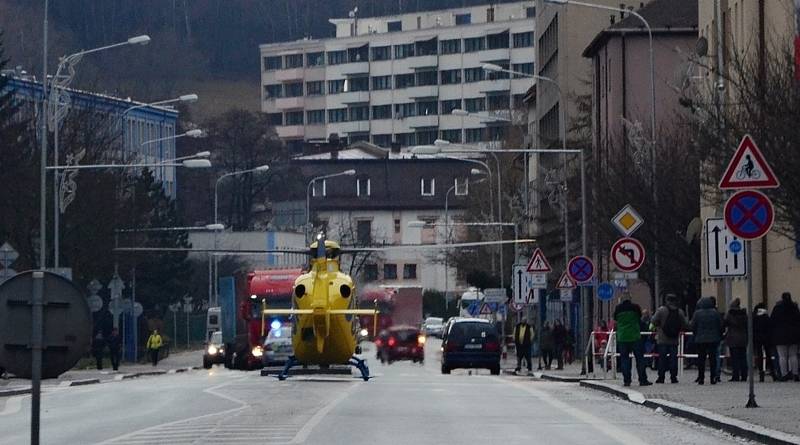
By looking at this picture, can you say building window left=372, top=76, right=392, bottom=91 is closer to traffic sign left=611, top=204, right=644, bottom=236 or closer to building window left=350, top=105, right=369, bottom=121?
building window left=350, top=105, right=369, bottom=121

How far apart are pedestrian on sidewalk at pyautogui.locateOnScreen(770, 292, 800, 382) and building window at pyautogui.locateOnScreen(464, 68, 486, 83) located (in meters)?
147

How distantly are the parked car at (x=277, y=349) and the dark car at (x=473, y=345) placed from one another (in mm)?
4661

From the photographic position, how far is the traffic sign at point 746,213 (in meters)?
25.5

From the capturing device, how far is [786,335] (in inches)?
1458

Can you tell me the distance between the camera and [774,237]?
159 ft

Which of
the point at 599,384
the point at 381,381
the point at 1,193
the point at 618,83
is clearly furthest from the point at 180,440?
the point at 618,83

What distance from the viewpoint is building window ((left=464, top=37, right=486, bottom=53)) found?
18338 centimetres

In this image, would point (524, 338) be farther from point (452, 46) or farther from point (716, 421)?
point (452, 46)

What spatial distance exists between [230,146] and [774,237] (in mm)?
100255

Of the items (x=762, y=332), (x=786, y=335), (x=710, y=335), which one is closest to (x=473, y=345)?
(x=762, y=332)

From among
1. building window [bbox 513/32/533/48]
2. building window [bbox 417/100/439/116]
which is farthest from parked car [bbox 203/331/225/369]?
building window [bbox 417/100/439/116]

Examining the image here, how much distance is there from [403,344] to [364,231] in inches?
3062

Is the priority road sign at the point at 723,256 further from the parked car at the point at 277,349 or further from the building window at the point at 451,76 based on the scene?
the building window at the point at 451,76

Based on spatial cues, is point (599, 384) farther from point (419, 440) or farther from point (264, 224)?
point (264, 224)
